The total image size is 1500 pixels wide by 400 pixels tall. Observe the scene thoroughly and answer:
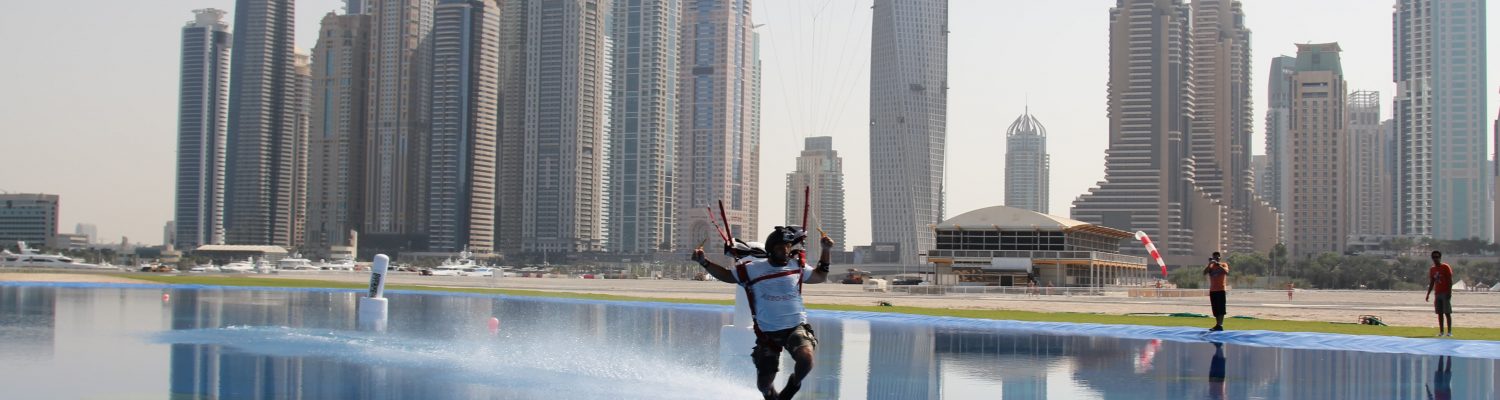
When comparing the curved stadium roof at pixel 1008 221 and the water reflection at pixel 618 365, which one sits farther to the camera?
the curved stadium roof at pixel 1008 221

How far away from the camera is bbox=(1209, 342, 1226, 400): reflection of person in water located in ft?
55.4

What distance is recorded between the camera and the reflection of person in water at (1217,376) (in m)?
16.9

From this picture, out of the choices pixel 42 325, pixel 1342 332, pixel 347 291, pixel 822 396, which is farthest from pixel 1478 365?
pixel 347 291

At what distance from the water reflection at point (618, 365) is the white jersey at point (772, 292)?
328 centimetres

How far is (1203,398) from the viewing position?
1636 centimetres

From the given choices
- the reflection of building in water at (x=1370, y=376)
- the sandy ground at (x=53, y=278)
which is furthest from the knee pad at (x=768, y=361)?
the sandy ground at (x=53, y=278)

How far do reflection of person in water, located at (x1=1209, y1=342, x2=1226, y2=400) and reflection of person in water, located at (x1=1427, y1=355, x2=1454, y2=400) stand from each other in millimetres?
2492

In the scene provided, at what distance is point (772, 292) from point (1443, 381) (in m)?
11.3

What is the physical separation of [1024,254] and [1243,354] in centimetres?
6602

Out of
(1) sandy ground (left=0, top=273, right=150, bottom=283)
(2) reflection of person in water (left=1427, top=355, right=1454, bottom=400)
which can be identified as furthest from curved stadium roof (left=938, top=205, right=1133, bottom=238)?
(2) reflection of person in water (left=1427, top=355, right=1454, bottom=400)

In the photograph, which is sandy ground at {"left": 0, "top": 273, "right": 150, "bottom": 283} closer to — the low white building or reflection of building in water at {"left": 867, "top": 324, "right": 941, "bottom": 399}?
the low white building

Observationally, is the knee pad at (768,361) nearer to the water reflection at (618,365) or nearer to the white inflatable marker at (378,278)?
the water reflection at (618,365)

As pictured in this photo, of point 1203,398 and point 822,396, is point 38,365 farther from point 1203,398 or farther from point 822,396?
point 1203,398

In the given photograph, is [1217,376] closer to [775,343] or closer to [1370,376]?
[1370,376]
